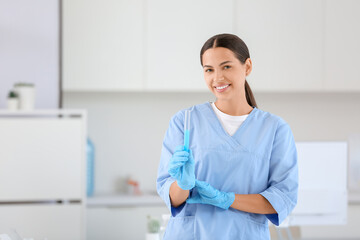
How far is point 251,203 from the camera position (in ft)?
4.58

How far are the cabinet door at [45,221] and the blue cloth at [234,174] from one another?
190 centimetres

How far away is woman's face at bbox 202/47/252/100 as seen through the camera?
143 centimetres

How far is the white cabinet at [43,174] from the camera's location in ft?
10.5

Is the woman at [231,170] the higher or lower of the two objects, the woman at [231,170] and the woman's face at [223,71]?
the lower

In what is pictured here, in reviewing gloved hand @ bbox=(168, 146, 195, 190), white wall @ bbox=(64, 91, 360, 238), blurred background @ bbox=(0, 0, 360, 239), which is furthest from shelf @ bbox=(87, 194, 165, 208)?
gloved hand @ bbox=(168, 146, 195, 190)

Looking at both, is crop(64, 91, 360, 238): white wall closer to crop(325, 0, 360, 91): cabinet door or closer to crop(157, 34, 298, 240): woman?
crop(325, 0, 360, 91): cabinet door

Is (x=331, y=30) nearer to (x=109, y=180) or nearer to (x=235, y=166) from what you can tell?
(x=109, y=180)

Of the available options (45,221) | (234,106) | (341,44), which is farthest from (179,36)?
(234,106)

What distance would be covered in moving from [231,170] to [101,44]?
89.3 inches

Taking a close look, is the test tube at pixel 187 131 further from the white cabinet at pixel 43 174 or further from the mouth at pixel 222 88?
the white cabinet at pixel 43 174

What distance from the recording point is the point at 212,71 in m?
1.45

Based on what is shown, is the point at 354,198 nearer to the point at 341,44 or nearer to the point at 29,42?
the point at 341,44

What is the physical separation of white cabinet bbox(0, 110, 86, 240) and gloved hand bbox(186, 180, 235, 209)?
6.41ft

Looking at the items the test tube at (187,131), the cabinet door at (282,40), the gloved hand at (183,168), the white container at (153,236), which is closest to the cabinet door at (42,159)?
the white container at (153,236)
